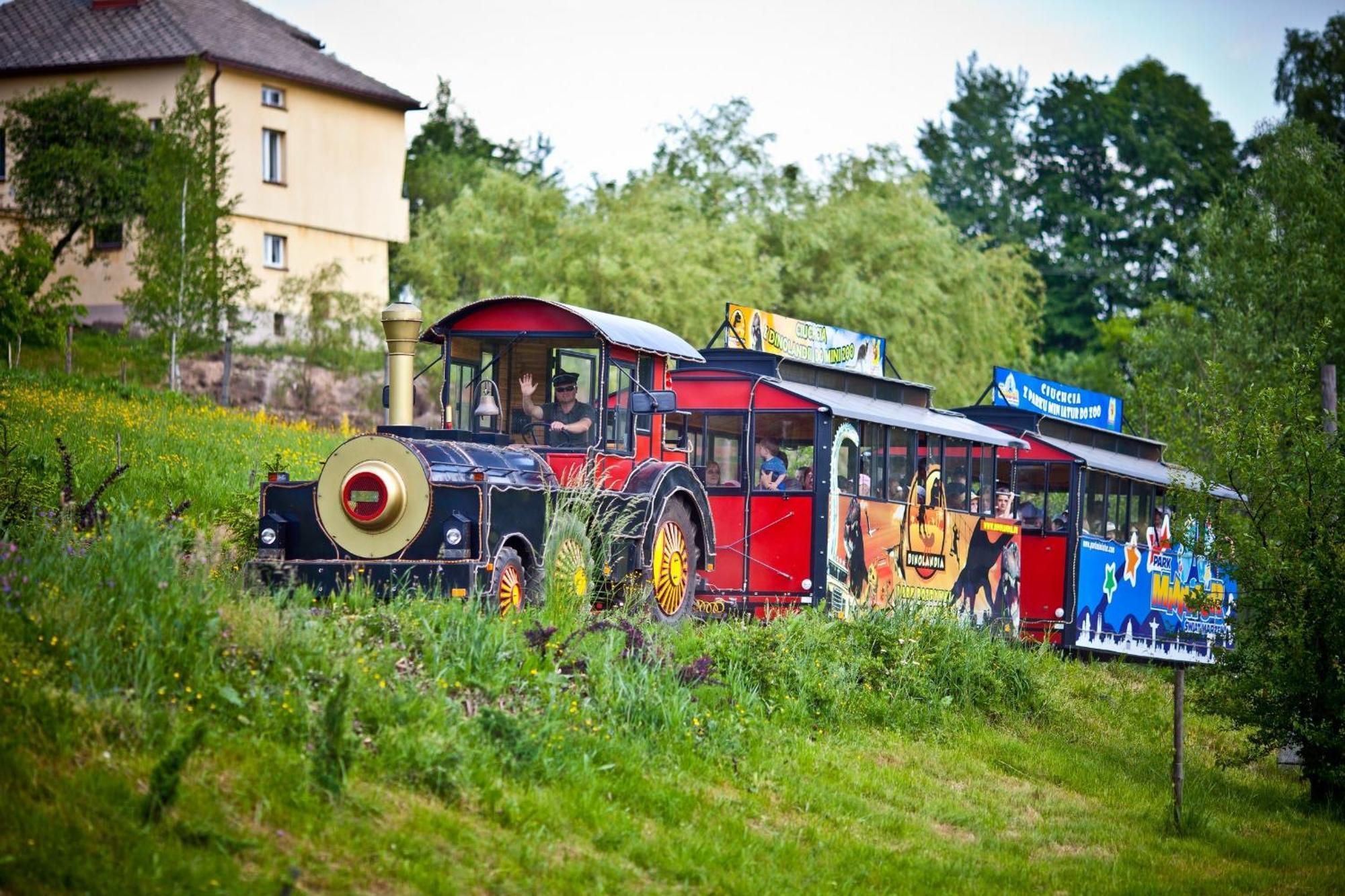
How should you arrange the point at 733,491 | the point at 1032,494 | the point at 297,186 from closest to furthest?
the point at 733,491 → the point at 1032,494 → the point at 297,186

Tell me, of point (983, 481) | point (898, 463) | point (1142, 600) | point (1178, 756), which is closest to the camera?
point (1178, 756)

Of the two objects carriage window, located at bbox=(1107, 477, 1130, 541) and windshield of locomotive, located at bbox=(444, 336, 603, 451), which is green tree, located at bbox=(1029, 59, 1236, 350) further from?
windshield of locomotive, located at bbox=(444, 336, 603, 451)

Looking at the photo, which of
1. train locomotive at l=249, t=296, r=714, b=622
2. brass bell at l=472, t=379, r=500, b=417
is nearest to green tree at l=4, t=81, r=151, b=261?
train locomotive at l=249, t=296, r=714, b=622

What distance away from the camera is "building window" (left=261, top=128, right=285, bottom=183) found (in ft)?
141

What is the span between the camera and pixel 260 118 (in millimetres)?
42188

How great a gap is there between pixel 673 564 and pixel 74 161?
28.3 metres

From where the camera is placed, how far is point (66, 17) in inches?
1735

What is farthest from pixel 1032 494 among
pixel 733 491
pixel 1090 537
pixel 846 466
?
pixel 733 491

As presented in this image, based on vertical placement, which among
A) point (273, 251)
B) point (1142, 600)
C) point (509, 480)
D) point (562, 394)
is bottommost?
point (1142, 600)

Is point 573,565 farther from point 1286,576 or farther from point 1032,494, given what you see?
point 1032,494

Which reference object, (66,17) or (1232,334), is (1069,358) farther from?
(66,17)

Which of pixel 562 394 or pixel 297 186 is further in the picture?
pixel 297 186

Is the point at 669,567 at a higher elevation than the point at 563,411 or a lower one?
lower

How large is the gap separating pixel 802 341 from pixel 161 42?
27823 millimetres
